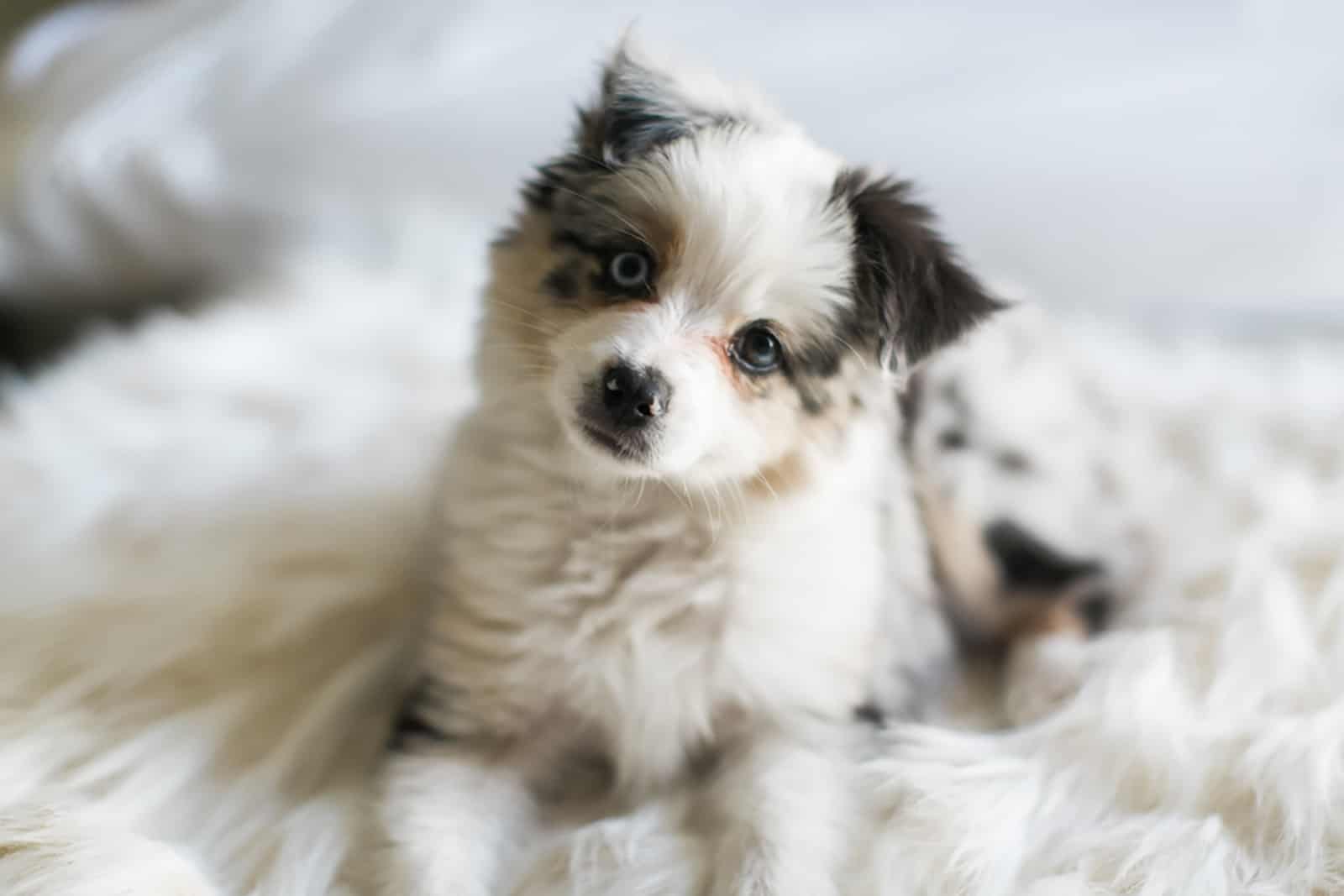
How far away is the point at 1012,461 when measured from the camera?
1868mm

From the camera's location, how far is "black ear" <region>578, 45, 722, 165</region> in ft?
4.55

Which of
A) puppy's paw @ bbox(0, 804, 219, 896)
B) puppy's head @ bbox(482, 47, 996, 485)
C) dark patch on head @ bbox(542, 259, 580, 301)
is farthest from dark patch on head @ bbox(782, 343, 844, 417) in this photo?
puppy's paw @ bbox(0, 804, 219, 896)

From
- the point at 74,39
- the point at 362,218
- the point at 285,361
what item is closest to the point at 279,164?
the point at 362,218

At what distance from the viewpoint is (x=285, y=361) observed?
243 centimetres

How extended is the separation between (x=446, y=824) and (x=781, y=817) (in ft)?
1.39

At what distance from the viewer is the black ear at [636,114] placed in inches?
54.6

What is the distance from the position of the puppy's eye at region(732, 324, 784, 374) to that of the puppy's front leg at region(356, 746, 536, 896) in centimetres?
65

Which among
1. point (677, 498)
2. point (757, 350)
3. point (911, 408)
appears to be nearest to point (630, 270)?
point (757, 350)

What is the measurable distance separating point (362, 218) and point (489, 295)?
4.55 feet

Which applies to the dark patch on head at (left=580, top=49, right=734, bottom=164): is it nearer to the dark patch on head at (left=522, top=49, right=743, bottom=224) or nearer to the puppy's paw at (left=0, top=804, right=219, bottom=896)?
the dark patch on head at (left=522, top=49, right=743, bottom=224)

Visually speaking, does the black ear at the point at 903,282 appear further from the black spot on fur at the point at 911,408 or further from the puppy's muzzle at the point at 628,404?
the black spot on fur at the point at 911,408

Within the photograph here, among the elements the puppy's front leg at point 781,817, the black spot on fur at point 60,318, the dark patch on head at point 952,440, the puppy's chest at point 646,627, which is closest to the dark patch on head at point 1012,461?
the dark patch on head at point 952,440

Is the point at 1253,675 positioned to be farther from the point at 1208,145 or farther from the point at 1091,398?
the point at 1208,145

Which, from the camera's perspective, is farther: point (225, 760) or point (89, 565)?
point (89, 565)
